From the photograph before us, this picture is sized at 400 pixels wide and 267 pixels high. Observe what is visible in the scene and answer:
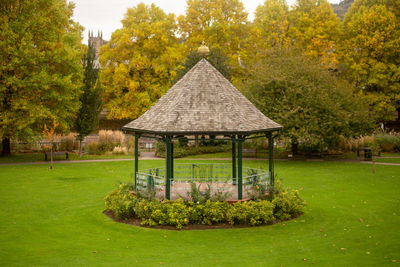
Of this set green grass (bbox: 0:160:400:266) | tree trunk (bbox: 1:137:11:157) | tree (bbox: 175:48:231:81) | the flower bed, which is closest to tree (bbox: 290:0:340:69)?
tree (bbox: 175:48:231:81)

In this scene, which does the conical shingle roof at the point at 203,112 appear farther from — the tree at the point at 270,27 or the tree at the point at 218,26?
the tree at the point at 218,26

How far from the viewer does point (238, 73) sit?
1994 inches

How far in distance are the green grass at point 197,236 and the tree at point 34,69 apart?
36.1ft

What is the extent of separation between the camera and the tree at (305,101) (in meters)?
32.8

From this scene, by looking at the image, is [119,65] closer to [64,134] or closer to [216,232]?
[64,134]

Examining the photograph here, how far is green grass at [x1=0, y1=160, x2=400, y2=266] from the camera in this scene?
40.6 feet

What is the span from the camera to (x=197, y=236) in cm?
1474

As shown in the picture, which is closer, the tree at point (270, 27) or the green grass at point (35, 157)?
the green grass at point (35, 157)

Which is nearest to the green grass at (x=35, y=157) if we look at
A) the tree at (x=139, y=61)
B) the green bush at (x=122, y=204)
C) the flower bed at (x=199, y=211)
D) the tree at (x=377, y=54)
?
the tree at (x=139, y=61)

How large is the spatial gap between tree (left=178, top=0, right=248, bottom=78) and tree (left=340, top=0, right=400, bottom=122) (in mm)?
11963

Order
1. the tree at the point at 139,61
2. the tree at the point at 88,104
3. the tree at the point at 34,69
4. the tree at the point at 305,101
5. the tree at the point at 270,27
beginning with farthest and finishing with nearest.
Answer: the tree at the point at 139,61
the tree at the point at 270,27
the tree at the point at 88,104
the tree at the point at 34,69
the tree at the point at 305,101

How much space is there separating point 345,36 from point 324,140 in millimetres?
19834

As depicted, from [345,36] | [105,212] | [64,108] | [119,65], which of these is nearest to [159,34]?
[119,65]

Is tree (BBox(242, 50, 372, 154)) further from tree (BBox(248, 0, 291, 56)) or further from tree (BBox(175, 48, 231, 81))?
tree (BBox(248, 0, 291, 56))
